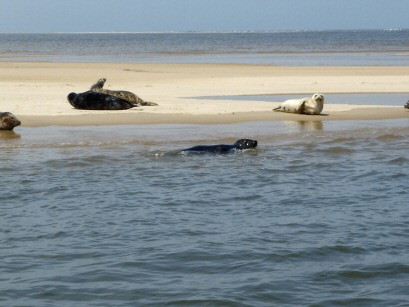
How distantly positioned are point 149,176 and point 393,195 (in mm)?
2746

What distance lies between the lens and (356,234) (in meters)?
7.40

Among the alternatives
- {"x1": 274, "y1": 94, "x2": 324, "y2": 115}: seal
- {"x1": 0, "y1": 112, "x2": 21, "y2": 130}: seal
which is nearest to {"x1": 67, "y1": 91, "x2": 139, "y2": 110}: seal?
{"x1": 0, "y1": 112, "x2": 21, "y2": 130}: seal

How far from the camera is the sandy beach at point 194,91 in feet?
50.6

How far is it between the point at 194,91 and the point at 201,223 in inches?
525

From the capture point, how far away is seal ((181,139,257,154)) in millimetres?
11453

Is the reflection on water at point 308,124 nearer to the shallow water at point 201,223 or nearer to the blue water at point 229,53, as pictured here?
the shallow water at point 201,223

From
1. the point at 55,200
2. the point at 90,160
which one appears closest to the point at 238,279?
the point at 55,200

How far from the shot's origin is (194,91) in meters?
21.0

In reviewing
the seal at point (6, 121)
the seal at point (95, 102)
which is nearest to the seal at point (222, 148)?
the seal at point (6, 121)

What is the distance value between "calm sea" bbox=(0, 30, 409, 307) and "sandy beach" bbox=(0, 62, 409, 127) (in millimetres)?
2481

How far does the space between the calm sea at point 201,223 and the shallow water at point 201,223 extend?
0.05 feet

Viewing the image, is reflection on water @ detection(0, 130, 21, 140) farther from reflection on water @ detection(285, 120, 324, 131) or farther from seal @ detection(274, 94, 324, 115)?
seal @ detection(274, 94, 324, 115)

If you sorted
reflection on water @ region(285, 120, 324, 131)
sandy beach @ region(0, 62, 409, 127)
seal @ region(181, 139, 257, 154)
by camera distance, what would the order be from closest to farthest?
seal @ region(181, 139, 257, 154) → reflection on water @ region(285, 120, 324, 131) → sandy beach @ region(0, 62, 409, 127)

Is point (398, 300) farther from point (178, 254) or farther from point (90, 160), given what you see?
point (90, 160)
